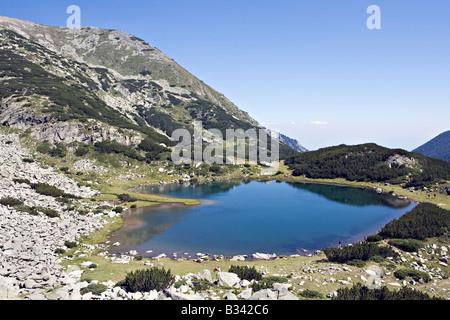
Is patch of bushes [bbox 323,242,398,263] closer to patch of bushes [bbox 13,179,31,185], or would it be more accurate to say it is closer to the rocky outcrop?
the rocky outcrop

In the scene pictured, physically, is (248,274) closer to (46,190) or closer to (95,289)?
(95,289)

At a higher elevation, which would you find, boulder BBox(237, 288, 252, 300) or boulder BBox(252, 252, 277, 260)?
boulder BBox(237, 288, 252, 300)

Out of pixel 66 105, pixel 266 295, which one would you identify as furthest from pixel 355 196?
pixel 66 105

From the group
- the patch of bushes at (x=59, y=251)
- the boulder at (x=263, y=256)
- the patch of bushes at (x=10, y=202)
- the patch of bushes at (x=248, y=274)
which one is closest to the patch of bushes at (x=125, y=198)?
A: the patch of bushes at (x=10, y=202)

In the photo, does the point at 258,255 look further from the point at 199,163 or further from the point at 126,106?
the point at 126,106

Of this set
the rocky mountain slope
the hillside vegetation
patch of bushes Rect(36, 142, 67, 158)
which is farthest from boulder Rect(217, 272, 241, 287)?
the rocky mountain slope

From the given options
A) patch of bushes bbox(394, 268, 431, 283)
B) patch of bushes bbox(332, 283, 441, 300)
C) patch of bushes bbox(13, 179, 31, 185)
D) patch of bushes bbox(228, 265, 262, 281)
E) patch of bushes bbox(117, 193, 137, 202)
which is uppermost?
patch of bushes bbox(13, 179, 31, 185)
